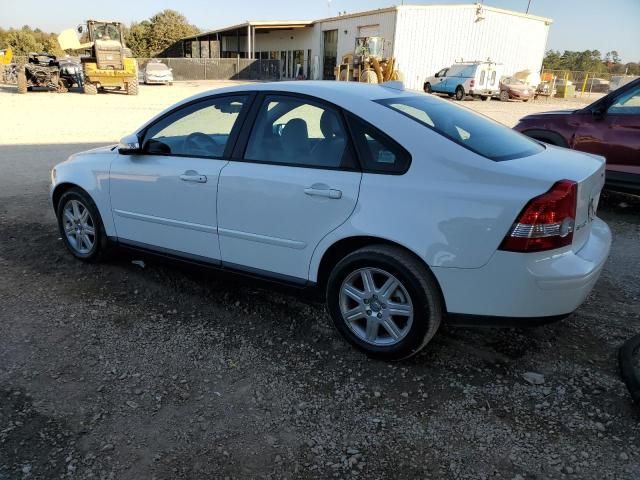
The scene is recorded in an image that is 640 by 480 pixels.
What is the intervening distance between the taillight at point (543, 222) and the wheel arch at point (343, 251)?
502 mm

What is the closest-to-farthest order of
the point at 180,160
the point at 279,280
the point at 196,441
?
the point at 196,441
the point at 279,280
the point at 180,160

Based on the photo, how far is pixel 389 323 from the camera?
3.22 meters

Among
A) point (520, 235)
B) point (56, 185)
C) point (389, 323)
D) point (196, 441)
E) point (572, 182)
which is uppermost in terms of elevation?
point (572, 182)

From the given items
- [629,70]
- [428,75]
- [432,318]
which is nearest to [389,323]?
[432,318]

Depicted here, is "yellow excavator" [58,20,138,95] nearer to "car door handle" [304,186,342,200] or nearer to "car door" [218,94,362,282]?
"car door" [218,94,362,282]

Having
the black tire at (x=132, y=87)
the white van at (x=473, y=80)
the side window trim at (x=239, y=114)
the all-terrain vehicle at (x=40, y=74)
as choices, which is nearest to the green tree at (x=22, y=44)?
the all-terrain vehicle at (x=40, y=74)

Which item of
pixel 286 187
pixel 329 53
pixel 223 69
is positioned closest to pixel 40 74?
pixel 223 69

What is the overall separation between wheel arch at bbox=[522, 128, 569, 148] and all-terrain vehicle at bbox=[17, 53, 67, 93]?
82.0ft

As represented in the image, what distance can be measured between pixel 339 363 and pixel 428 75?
1363 inches

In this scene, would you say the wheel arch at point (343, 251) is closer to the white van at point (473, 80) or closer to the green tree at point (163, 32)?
the white van at point (473, 80)

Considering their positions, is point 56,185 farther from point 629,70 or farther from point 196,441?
point 629,70

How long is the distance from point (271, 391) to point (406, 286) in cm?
98

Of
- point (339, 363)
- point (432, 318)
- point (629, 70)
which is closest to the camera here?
point (432, 318)

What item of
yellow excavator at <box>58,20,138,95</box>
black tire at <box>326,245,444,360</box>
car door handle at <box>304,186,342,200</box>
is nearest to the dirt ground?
black tire at <box>326,245,444,360</box>
